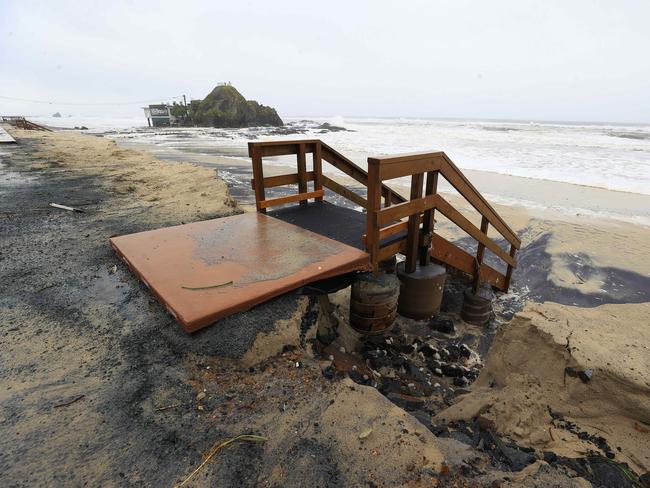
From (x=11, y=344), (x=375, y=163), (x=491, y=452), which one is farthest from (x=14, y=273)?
(x=491, y=452)

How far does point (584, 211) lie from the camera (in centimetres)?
914

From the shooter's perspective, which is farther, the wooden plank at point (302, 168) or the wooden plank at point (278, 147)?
the wooden plank at point (302, 168)

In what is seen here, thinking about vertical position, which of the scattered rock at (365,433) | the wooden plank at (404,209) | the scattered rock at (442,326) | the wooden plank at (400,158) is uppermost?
the wooden plank at (400,158)

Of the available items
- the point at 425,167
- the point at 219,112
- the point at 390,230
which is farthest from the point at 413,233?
the point at 219,112

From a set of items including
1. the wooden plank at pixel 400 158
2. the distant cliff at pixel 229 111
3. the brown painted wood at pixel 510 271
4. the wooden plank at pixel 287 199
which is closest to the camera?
the wooden plank at pixel 400 158

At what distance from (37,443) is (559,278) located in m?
7.06

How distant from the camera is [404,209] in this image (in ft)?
11.5

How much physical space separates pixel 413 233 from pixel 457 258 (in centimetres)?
124

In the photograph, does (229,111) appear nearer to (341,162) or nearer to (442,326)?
(341,162)

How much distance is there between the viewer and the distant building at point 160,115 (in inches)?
2539

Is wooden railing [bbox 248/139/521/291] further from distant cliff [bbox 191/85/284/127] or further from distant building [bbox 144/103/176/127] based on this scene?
distant building [bbox 144/103/176/127]

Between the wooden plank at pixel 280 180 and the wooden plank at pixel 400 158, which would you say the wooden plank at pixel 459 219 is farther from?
the wooden plank at pixel 280 180

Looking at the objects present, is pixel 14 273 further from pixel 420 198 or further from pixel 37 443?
pixel 420 198

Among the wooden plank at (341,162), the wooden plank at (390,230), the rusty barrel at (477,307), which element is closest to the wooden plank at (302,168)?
the wooden plank at (341,162)
